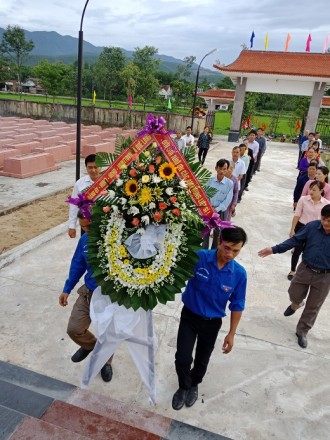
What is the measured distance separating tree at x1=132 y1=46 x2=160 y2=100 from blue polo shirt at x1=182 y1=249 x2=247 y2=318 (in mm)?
33204

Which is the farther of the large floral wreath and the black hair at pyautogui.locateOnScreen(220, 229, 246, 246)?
the black hair at pyautogui.locateOnScreen(220, 229, 246, 246)

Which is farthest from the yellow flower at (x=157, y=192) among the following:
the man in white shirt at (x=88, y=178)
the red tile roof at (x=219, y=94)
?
the red tile roof at (x=219, y=94)

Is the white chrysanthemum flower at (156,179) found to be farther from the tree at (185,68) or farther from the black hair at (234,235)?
the tree at (185,68)

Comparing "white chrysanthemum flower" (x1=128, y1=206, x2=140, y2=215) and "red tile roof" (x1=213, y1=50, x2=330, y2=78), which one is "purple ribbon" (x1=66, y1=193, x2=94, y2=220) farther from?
"red tile roof" (x1=213, y1=50, x2=330, y2=78)

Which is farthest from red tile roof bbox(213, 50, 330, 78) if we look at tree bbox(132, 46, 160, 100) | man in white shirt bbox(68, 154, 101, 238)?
man in white shirt bbox(68, 154, 101, 238)

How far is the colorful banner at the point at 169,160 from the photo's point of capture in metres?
2.22

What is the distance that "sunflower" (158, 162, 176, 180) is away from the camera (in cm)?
214

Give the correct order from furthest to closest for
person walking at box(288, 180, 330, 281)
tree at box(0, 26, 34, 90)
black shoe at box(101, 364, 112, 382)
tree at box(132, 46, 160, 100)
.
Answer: tree at box(0, 26, 34, 90) → tree at box(132, 46, 160, 100) → person walking at box(288, 180, 330, 281) → black shoe at box(101, 364, 112, 382)

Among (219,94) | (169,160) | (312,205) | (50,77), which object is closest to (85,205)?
(169,160)

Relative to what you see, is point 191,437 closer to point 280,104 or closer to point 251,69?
point 251,69

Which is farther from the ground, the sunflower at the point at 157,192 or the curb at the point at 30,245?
the sunflower at the point at 157,192

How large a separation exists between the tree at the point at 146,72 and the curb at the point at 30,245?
2979 cm

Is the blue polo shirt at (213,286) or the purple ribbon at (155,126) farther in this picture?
the blue polo shirt at (213,286)

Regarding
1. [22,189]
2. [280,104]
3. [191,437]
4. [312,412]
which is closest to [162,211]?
[191,437]
